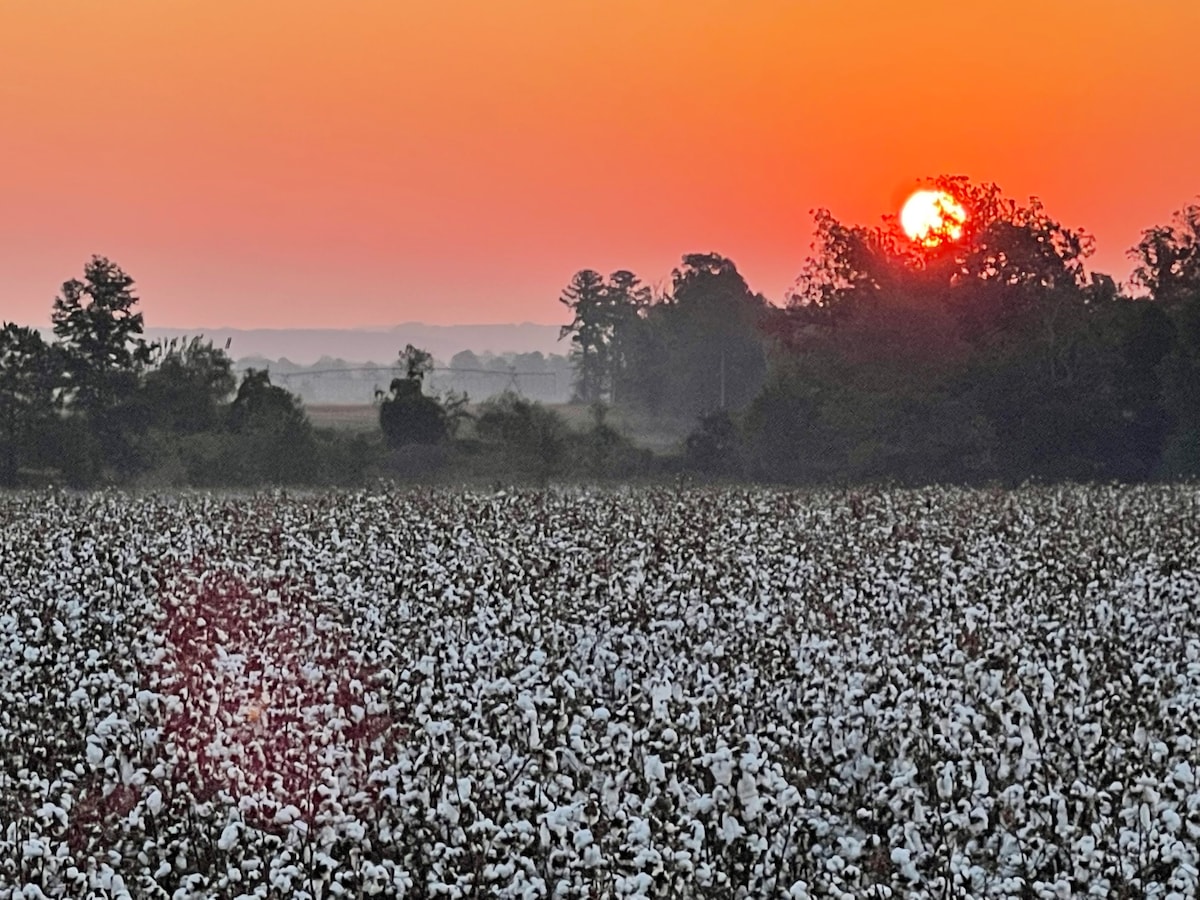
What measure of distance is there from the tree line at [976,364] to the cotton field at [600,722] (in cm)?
3232

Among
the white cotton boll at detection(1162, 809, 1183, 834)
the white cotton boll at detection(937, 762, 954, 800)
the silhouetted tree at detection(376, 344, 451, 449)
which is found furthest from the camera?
the silhouetted tree at detection(376, 344, 451, 449)

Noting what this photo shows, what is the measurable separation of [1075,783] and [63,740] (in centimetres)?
748

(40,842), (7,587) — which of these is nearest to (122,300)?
(7,587)

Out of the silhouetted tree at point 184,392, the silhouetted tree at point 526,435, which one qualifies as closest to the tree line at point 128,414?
the silhouetted tree at point 184,392

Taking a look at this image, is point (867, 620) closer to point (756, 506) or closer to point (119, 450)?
point (756, 506)

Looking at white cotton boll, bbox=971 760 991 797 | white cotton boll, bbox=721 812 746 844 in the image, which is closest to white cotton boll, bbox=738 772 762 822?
white cotton boll, bbox=721 812 746 844

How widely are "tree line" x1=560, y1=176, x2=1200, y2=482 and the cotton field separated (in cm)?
3232

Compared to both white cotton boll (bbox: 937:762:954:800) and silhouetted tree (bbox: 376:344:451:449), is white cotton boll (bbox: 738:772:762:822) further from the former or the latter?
silhouetted tree (bbox: 376:344:451:449)

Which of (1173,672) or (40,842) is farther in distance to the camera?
(1173,672)

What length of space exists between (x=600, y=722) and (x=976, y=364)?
45.3 metres

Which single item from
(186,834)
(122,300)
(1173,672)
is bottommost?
(186,834)

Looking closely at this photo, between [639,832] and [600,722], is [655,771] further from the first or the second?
[600,722]

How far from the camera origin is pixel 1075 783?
31.7 feet

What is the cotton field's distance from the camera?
9117 mm
